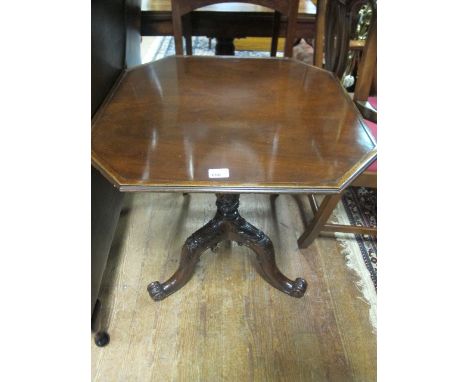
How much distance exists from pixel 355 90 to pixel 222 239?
0.71 meters

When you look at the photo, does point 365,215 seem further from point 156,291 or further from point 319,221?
point 156,291

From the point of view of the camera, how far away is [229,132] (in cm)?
90

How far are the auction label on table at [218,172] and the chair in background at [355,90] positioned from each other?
1.87 ft

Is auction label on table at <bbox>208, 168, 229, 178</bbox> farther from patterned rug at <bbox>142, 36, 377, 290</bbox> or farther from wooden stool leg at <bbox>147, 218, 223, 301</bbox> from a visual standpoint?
patterned rug at <bbox>142, 36, 377, 290</bbox>

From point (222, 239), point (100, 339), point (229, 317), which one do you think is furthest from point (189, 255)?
point (100, 339)

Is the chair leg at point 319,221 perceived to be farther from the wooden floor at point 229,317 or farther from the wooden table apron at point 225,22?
the wooden table apron at point 225,22

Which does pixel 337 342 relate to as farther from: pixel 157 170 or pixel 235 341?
pixel 157 170

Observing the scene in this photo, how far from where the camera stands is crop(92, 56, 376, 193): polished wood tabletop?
0.76 m

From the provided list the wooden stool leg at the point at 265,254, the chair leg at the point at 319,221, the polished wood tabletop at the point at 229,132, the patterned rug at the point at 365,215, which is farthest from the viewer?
the patterned rug at the point at 365,215

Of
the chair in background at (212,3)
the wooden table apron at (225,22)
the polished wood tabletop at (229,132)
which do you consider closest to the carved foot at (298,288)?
the polished wood tabletop at (229,132)

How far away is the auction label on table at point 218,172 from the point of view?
761mm

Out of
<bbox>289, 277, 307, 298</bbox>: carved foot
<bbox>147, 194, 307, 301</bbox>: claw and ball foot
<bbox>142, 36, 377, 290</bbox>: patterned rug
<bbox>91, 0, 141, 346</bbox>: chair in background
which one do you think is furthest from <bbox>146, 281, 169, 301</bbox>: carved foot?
<bbox>142, 36, 377, 290</bbox>: patterned rug

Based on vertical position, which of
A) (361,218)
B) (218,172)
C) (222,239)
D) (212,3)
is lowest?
(361,218)
